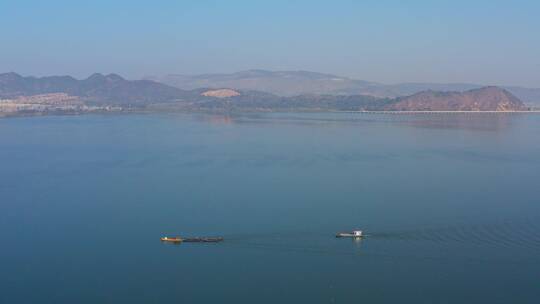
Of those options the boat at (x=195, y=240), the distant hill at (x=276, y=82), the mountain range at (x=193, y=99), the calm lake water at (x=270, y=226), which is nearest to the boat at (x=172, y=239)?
the boat at (x=195, y=240)

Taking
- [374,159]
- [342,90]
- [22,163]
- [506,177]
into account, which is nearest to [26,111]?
[22,163]

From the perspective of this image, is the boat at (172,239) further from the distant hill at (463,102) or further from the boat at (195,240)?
the distant hill at (463,102)

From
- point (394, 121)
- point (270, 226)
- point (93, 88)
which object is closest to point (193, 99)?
point (93, 88)

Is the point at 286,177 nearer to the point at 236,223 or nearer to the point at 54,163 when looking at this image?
the point at 236,223

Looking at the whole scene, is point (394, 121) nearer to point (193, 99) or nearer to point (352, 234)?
point (352, 234)

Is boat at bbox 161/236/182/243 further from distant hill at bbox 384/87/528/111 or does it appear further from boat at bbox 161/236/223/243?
distant hill at bbox 384/87/528/111

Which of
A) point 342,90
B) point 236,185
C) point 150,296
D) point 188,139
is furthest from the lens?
point 342,90

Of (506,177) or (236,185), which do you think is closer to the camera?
(236,185)
